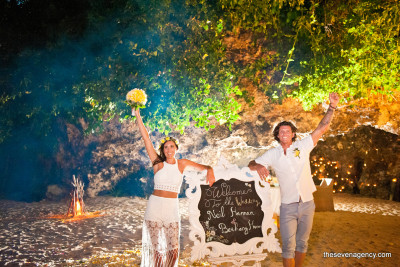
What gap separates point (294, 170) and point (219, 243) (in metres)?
1.40

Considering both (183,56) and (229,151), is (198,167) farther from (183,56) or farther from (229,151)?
(229,151)

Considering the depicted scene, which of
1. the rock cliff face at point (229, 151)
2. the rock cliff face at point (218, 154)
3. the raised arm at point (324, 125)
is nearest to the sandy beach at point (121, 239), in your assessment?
the raised arm at point (324, 125)

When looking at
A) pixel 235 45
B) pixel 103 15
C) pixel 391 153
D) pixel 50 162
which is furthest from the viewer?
pixel 50 162

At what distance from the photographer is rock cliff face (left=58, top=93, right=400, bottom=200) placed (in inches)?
507

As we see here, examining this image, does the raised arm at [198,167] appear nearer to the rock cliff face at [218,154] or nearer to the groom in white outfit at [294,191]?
the groom in white outfit at [294,191]

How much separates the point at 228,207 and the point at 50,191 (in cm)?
1326

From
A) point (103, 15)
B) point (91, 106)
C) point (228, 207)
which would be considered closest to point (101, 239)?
point (91, 106)

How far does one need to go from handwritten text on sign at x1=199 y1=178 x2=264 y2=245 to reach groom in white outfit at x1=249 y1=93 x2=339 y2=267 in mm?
501

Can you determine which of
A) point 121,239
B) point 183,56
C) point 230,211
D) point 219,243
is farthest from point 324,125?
point 121,239

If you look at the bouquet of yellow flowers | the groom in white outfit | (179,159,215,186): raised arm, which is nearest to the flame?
the bouquet of yellow flowers

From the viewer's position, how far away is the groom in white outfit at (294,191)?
336 cm

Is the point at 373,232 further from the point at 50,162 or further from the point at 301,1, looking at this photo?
the point at 50,162

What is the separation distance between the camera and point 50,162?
1546 cm

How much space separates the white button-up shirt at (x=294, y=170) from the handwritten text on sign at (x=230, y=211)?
1.91 ft
